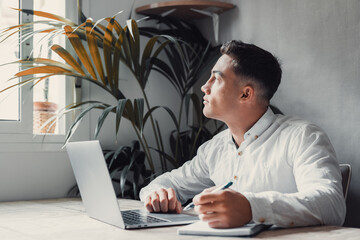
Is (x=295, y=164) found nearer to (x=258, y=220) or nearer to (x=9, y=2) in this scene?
(x=258, y=220)

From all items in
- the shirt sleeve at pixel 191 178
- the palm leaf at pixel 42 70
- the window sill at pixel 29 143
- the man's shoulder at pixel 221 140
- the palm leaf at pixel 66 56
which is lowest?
the shirt sleeve at pixel 191 178

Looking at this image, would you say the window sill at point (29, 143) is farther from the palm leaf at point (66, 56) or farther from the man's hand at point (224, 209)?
the man's hand at point (224, 209)

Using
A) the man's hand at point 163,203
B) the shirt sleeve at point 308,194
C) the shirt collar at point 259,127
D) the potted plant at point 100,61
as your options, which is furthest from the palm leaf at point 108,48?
the shirt sleeve at point 308,194

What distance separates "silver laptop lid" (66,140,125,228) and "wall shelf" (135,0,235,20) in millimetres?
1619

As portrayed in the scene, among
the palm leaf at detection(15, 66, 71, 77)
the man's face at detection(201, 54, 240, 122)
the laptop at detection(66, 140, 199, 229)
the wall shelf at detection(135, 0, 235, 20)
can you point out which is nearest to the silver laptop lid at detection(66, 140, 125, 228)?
the laptop at detection(66, 140, 199, 229)

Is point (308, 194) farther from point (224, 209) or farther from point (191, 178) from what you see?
point (191, 178)

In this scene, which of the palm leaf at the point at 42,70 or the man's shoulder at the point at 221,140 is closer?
the man's shoulder at the point at 221,140

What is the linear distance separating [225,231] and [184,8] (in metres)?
2.11

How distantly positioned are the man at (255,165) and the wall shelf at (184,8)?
106 centimetres

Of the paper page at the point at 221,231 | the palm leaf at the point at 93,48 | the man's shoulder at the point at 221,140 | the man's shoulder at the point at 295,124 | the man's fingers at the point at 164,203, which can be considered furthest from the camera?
the palm leaf at the point at 93,48

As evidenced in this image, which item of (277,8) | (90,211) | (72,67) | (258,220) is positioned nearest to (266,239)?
(258,220)

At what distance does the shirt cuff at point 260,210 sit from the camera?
1.35 meters

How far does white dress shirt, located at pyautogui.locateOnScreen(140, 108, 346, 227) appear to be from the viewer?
1.41m

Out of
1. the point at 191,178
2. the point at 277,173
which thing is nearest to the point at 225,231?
the point at 277,173
